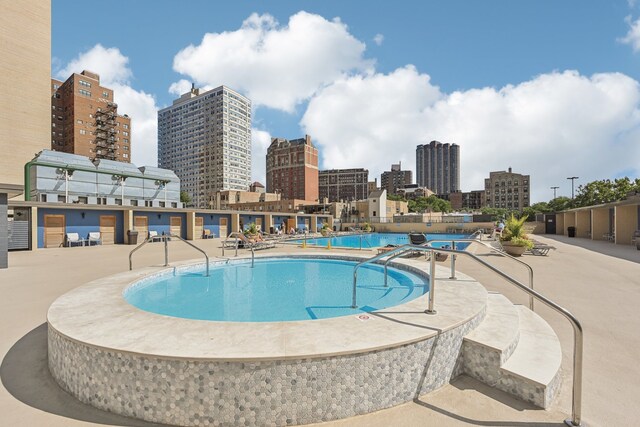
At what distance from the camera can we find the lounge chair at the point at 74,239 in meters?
17.6

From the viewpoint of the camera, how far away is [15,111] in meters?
38.5

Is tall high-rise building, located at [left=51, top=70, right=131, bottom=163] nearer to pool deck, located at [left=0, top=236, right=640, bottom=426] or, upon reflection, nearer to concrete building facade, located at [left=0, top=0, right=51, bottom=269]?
concrete building facade, located at [left=0, top=0, right=51, bottom=269]

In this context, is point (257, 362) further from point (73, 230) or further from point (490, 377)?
point (73, 230)

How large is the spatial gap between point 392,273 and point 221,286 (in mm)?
4764

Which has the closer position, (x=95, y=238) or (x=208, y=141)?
(x=95, y=238)

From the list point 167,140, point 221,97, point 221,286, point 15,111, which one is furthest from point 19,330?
point 167,140

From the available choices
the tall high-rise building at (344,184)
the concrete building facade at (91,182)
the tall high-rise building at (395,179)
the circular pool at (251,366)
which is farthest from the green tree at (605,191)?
the tall high-rise building at (395,179)

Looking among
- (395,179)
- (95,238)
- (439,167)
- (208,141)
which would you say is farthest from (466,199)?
(95,238)

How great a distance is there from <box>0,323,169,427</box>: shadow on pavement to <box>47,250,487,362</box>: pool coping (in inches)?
22.7

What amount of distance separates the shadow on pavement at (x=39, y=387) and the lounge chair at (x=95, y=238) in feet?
56.6

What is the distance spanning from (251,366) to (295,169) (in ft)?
327

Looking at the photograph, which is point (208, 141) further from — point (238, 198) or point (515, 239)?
point (515, 239)

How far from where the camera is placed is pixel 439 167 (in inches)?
7224

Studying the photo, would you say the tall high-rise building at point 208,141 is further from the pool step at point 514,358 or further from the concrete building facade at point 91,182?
the pool step at point 514,358
